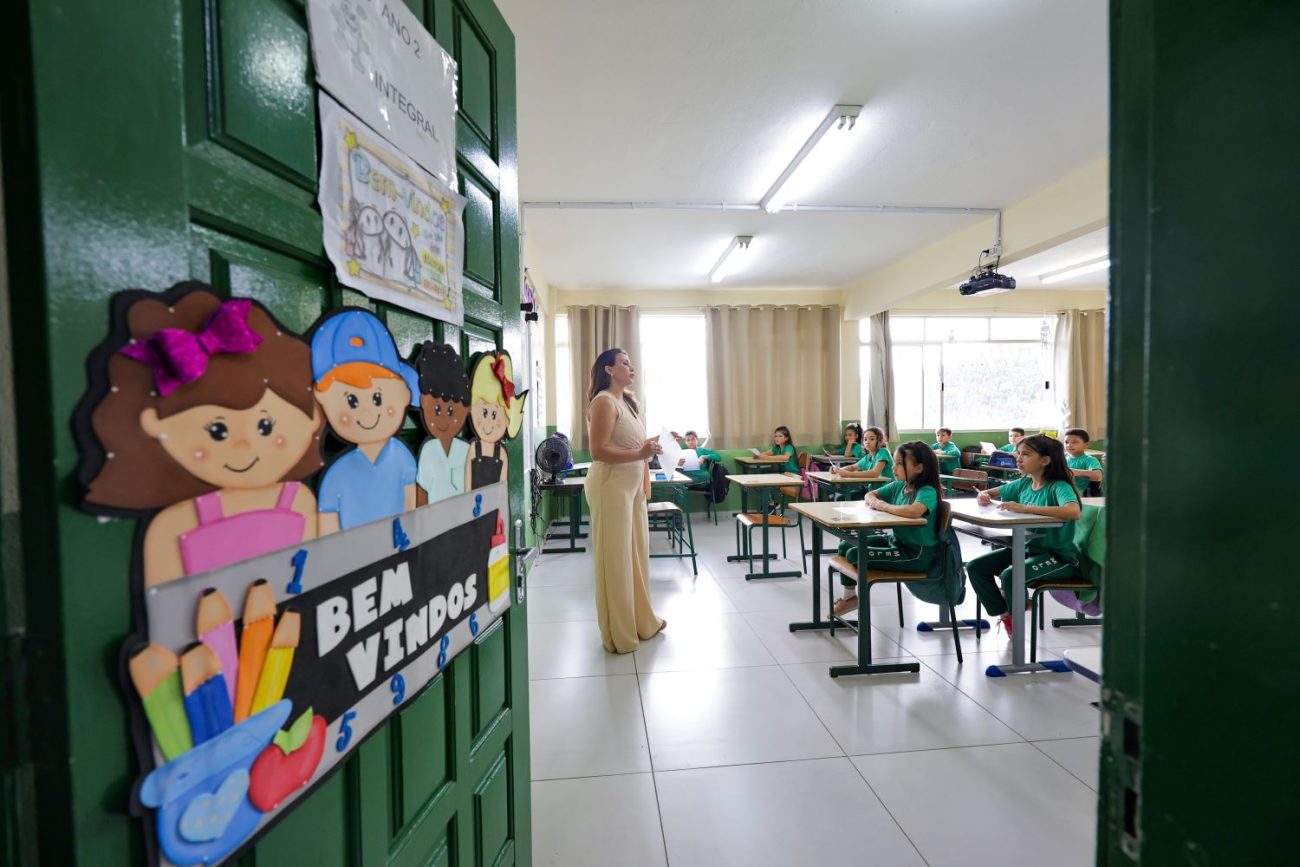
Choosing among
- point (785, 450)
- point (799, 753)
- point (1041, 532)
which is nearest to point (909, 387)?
point (785, 450)

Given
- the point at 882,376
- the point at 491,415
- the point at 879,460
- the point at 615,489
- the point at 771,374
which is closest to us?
the point at 491,415

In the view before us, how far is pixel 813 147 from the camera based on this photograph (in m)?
3.55

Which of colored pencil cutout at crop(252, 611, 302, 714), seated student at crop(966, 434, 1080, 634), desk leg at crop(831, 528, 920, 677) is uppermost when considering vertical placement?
colored pencil cutout at crop(252, 611, 302, 714)

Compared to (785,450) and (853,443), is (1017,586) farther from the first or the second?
(785,450)

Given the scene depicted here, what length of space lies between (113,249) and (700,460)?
6.58 m

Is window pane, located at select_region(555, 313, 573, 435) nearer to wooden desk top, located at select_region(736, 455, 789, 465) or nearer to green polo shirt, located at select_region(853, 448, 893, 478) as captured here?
wooden desk top, located at select_region(736, 455, 789, 465)

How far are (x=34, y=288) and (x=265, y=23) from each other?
0.42 metres

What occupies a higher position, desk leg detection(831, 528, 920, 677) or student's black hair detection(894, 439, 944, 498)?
student's black hair detection(894, 439, 944, 498)

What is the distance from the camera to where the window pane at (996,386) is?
8.20 metres

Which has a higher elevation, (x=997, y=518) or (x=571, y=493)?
(x=997, y=518)

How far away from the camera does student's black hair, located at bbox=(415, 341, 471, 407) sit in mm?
879

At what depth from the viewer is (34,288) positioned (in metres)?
0.39

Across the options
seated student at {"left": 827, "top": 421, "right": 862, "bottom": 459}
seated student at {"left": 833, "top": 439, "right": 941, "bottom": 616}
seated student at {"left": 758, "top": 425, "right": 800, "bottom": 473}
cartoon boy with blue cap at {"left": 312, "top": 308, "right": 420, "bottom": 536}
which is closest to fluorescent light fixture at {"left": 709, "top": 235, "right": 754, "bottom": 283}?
seated student at {"left": 758, "top": 425, "right": 800, "bottom": 473}

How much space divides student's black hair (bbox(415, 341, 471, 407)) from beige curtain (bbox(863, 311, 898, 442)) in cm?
765
